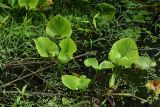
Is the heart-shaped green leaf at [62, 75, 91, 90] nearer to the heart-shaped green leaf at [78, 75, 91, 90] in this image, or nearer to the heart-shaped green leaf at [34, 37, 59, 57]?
the heart-shaped green leaf at [78, 75, 91, 90]

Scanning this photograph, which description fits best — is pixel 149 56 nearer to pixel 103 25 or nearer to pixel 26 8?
pixel 103 25

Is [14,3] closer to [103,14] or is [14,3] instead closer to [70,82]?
[103,14]

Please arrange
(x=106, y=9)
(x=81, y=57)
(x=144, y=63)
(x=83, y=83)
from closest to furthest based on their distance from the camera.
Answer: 1. (x=83, y=83)
2. (x=144, y=63)
3. (x=81, y=57)
4. (x=106, y=9)

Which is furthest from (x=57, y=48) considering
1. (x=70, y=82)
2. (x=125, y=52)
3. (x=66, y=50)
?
(x=125, y=52)

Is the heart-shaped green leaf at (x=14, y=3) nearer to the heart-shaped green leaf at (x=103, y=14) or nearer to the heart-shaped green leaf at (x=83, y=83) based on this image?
the heart-shaped green leaf at (x=103, y=14)

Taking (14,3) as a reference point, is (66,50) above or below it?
below

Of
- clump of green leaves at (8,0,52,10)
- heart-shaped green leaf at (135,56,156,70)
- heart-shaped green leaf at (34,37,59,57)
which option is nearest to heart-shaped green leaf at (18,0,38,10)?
clump of green leaves at (8,0,52,10)

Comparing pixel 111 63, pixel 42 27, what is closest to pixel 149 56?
pixel 111 63
